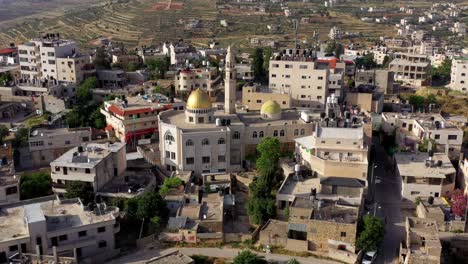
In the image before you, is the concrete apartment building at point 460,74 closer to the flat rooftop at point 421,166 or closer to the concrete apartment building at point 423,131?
the concrete apartment building at point 423,131

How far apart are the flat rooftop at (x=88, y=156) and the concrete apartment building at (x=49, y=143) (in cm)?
635

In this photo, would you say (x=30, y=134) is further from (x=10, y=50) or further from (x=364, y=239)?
(x=10, y=50)

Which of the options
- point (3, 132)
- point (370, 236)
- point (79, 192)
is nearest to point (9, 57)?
point (3, 132)

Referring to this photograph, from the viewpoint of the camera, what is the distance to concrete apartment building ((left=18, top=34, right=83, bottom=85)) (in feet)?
250

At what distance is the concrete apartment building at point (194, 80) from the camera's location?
235ft

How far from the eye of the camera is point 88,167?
41031mm

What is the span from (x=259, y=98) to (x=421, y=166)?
2266 cm

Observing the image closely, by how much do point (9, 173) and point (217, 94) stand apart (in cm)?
3553

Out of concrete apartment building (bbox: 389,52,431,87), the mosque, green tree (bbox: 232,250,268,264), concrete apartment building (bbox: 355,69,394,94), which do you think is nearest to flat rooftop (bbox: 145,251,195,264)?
green tree (bbox: 232,250,268,264)

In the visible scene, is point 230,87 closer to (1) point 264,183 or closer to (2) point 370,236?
(1) point 264,183

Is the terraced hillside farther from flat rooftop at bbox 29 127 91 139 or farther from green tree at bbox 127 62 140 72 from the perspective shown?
flat rooftop at bbox 29 127 91 139

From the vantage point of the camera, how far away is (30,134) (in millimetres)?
52281

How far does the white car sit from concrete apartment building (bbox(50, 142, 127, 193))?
70.4ft

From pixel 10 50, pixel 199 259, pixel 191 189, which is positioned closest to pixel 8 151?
pixel 191 189
